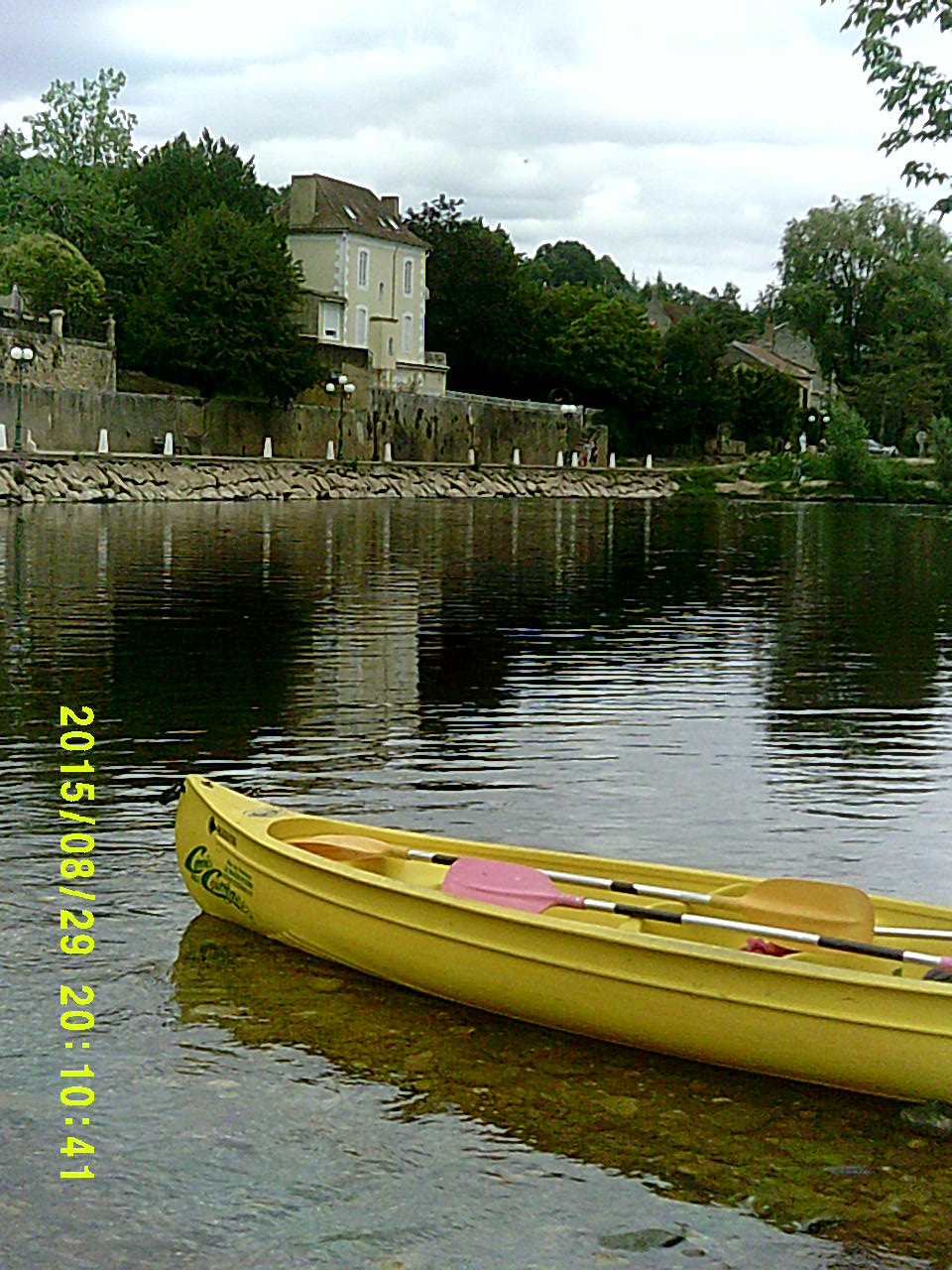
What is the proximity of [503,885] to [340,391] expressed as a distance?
68.7 metres

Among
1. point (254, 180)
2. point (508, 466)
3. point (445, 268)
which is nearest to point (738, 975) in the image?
point (508, 466)

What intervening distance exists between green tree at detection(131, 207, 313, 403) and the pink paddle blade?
60550mm

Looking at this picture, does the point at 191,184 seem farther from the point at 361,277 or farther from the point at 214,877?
the point at 214,877

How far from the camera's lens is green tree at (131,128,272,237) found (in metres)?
80.3

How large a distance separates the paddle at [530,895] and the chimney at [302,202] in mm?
84081

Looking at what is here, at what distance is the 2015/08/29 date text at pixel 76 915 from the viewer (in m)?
6.40

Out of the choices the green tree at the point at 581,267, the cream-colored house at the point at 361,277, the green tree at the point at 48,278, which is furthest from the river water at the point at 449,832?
the green tree at the point at 581,267

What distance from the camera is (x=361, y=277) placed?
289 feet

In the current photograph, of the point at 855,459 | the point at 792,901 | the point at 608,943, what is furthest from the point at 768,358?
the point at 608,943

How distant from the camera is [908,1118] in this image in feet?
20.8

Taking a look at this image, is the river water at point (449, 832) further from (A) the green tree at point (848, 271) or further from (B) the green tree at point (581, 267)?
(B) the green tree at point (581, 267)

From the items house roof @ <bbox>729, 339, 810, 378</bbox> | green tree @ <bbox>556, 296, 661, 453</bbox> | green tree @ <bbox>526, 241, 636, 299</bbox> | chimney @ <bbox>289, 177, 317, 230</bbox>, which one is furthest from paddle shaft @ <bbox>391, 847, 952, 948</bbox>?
green tree @ <bbox>526, 241, 636, 299</bbox>

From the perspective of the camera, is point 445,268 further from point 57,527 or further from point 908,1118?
point 908,1118

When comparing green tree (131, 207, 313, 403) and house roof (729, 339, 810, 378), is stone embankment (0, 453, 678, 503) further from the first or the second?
house roof (729, 339, 810, 378)
